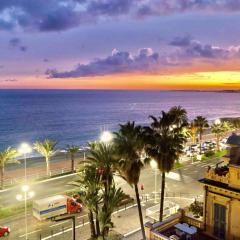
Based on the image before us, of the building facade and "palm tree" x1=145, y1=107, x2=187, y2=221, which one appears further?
"palm tree" x1=145, y1=107, x2=187, y2=221

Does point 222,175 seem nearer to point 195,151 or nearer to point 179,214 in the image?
point 179,214

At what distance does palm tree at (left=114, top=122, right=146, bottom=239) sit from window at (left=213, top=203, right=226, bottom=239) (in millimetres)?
8023

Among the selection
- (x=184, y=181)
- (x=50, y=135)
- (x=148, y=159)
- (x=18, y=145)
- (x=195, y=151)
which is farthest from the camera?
(x=50, y=135)

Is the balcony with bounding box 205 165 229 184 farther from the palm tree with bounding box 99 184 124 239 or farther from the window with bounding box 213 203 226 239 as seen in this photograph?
the palm tree with bounding box 99 184 124 239

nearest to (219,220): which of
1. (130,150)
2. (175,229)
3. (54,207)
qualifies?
(175,229)

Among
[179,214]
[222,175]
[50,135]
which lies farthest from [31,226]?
[50,135]

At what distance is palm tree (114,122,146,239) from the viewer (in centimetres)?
2773

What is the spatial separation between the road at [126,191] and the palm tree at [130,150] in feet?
30.8

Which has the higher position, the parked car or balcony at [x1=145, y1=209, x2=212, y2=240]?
balcony at [x1=145, y1=209, x2=212, y2=240]

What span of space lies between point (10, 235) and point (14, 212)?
5.62 m

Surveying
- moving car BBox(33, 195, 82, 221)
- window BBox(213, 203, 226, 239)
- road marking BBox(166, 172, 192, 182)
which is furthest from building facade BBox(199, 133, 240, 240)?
road marking BBox(166, 172, 192, 182)

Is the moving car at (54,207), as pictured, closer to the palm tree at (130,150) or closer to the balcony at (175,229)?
the palm tree at (130,150)

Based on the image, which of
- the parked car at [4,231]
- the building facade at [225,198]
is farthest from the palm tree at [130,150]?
the parked car at [4,231]

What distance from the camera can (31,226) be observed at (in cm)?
3556
